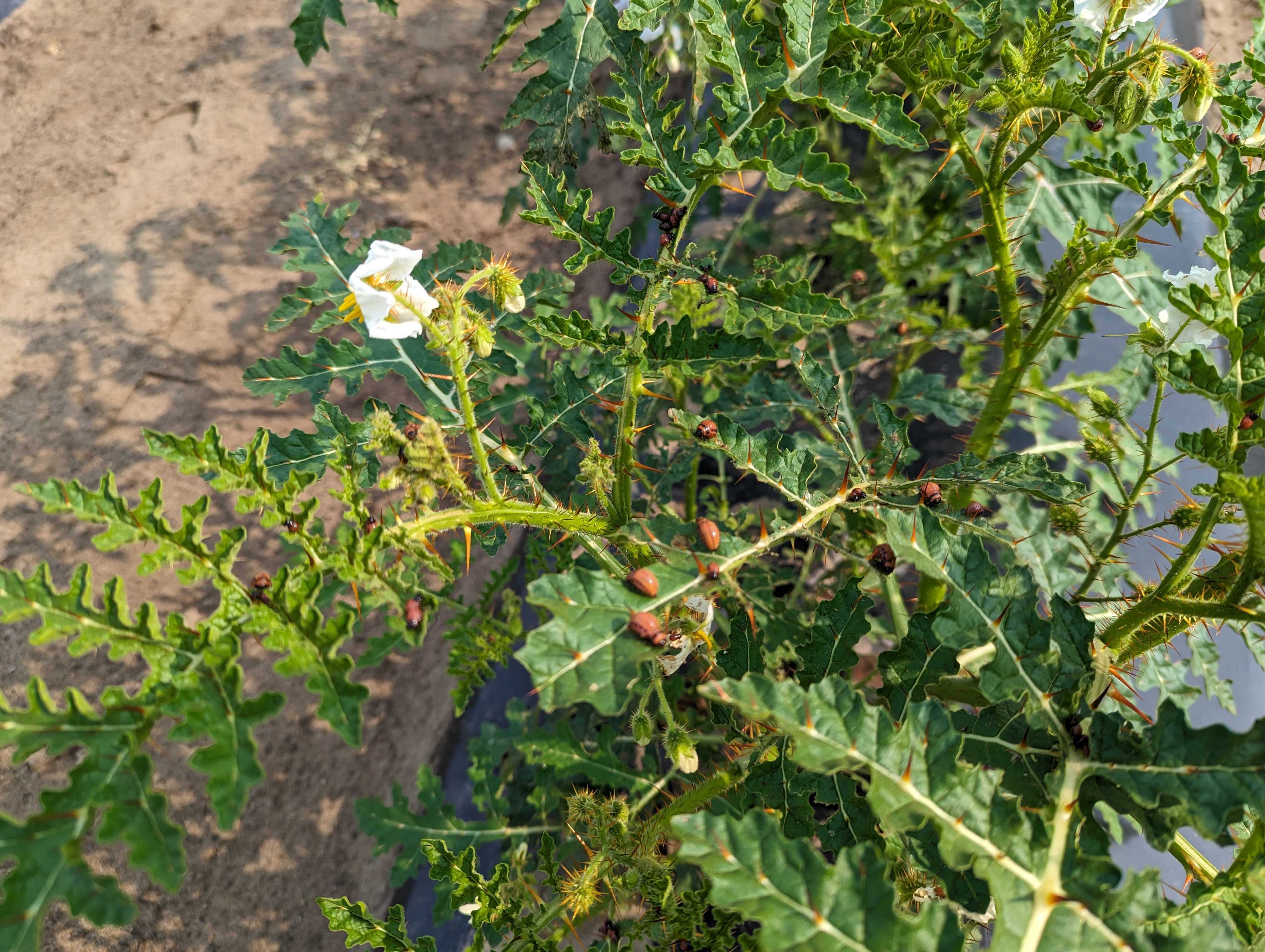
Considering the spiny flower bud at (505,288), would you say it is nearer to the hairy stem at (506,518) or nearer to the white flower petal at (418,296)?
the white flower petal at (418,296)

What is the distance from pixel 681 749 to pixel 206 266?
3204 mm

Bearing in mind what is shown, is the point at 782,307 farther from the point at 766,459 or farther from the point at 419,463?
the point at 419,463

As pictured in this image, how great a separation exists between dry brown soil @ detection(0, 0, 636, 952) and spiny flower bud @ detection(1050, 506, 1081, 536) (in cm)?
205

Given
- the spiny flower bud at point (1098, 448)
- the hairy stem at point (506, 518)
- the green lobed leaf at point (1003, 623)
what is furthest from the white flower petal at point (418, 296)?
the spiny flower bud at point (1098, 448)

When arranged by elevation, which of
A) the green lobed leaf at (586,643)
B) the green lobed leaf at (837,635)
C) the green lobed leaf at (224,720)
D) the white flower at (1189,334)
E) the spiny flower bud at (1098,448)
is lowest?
the green lobed leaf at (837,635)

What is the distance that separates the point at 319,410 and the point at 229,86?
11.5 feet

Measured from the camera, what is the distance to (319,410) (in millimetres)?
1362

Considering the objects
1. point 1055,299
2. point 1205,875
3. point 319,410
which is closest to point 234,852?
point 319,410

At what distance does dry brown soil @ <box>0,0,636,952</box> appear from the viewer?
2547 mm

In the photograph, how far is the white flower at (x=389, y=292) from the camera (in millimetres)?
1062

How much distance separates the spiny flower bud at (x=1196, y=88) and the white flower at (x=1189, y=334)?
24 centimetres

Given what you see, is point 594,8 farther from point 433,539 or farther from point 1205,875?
point 1205,875

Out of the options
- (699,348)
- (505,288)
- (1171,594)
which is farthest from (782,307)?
(1171,594)

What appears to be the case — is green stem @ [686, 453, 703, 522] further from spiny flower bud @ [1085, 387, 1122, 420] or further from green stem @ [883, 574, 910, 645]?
spiny flower bud @ [1085, 387, 1122, 420]
